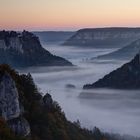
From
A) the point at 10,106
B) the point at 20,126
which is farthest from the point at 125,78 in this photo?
the point at 20,126

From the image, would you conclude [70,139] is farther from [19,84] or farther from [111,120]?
[111,120]

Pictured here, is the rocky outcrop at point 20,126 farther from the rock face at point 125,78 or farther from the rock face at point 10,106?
the rock face at point 125,78

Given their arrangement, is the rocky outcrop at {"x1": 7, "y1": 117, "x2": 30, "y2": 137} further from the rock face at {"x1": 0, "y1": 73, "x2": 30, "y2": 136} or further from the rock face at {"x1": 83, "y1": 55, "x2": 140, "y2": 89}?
the rock face at {"x1": 83, "y1": 55, "x2": 140, "y2": 89}

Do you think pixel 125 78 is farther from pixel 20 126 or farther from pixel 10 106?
pixel 20 126

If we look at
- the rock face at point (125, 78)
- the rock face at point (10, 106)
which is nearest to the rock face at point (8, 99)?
the rock face at point (10, 106)

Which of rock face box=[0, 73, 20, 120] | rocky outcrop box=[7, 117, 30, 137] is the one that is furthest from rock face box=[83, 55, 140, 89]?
rocky outcrop box=[7, 117, 30, 137]

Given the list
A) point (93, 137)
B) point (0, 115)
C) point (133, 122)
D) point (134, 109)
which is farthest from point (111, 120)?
point (0, 115)
